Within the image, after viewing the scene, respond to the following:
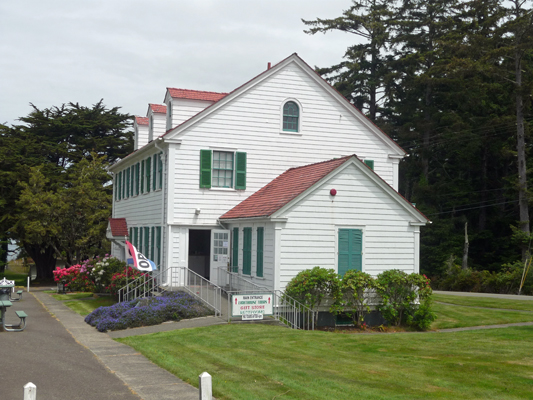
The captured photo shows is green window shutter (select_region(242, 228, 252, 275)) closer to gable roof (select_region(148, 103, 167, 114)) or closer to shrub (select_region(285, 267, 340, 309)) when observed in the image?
shrub (select_region(285, 267, 340, 309))

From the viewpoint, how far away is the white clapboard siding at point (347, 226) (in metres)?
18.0

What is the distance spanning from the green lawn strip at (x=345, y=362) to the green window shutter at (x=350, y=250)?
3.34 metres

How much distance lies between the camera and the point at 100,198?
40531mm

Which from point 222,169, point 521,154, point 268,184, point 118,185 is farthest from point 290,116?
point 521,154

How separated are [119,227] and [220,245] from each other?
29.6 feet

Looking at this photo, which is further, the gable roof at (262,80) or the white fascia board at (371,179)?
Answer: the gable roof at (262,80)

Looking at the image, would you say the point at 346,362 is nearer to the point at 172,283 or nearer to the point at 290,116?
the point at 172,283

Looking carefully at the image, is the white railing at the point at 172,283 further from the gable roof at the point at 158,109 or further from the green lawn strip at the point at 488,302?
the green lawn strip at the point at 488,302

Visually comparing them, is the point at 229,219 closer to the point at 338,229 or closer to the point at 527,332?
the point at 338,229

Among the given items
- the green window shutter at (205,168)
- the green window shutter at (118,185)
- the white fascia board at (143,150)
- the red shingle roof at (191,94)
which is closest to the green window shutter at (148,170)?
the white fascia board at (143,150)

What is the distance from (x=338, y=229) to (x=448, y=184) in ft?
97.4

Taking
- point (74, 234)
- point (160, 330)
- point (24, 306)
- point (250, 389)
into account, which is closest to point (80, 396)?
point (250, 389)

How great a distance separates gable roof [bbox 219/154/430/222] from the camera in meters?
18.3

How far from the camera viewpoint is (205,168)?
22.2 m
